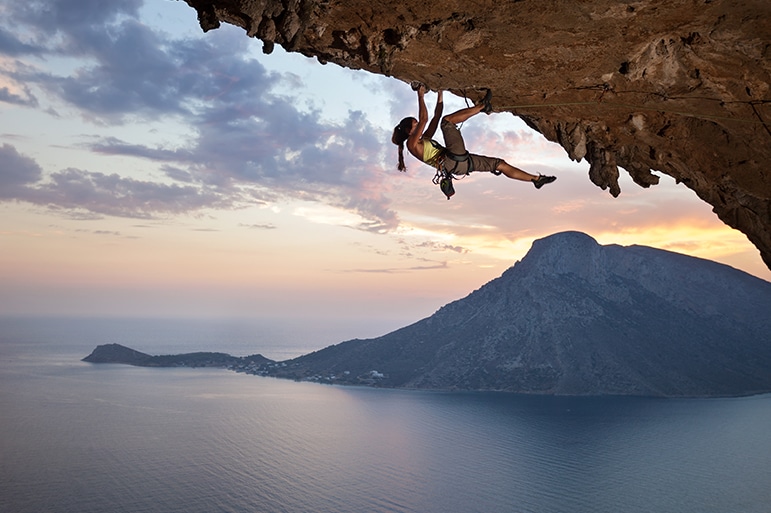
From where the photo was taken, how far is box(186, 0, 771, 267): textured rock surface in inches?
178

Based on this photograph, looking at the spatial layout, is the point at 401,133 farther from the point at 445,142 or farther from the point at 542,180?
the point at 542,180

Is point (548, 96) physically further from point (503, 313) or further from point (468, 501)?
point (503, 313)

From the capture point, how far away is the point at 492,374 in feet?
309

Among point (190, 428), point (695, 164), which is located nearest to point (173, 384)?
point (190, 428)

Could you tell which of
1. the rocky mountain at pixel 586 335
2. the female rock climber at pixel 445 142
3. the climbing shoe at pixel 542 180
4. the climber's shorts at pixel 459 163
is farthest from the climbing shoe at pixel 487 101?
the rocky mountain at pixel 586 335

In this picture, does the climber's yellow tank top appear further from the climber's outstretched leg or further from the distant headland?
the distant headland

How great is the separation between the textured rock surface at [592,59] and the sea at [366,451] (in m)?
37.9

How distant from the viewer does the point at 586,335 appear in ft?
327

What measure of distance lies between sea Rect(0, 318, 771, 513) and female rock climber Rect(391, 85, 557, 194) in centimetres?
3830

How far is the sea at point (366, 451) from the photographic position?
134ft

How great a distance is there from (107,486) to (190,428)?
18.4 m

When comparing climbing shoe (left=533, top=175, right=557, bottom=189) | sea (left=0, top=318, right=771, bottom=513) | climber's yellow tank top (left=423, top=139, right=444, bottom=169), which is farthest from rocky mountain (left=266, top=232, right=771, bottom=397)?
climber's yellow tank top (left=423, top=139, right=444, bottom=169)

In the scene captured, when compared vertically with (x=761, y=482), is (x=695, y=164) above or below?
above

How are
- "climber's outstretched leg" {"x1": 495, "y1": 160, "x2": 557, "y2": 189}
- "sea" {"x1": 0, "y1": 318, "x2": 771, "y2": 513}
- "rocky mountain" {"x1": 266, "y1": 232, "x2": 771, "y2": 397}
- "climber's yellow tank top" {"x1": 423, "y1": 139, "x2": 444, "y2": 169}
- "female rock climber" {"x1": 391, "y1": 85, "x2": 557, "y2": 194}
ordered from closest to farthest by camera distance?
"female rock climber" {"x1": 391, "y1": 85, "x2": 557, "y2": 194} → "climber's yellow tank top" {"x1": 423, "y1": 139, "x2": 444, "y2": 169} → "climber's outstretched leg" {"x1": 495, "y1": 160, "x2": 557, "y2": 189} → "sea" {"x1": 0, "y1": 318, "x2": 771, "y2": 513} → "rocky mountain" {"x1": 266, "y1": 232, "x2": 771, "y2": 397}
